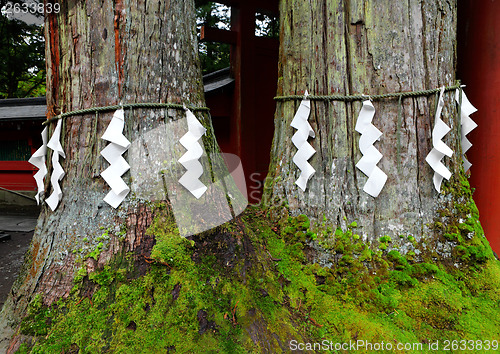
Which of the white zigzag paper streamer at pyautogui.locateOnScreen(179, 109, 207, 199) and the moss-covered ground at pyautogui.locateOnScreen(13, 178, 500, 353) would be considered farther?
the white zigzag paper streamer at pyautogui.locateOnScreen(179, 109, 207, 199)

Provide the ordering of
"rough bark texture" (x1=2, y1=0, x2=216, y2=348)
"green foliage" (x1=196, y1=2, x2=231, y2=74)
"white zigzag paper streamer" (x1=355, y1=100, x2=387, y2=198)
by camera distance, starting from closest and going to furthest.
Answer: "rough bark texture" (x1=2, y1=0, x2=216, y2=348) < "white zigzag paper streamer" (x1=355, y1=100, x2=387, y2=198) < "green foliage" (x1=196, y1=2, x2=231, y2=74)

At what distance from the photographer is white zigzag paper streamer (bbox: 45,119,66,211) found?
1617mm

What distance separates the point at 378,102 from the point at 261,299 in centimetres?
113

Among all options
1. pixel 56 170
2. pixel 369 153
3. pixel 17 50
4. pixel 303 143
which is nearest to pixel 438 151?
pixel 369 153

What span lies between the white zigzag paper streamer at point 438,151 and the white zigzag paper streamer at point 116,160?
148 centimetres

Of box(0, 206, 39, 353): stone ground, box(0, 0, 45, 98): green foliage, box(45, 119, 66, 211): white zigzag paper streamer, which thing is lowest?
box(0, 206, 39, 353): stone ground

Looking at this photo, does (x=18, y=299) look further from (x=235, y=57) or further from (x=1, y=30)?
(x=1, y=30)

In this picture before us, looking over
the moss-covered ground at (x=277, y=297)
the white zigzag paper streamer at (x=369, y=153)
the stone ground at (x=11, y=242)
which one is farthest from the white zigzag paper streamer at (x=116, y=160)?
the white zigzag paper streamer at (x=369, y=153)

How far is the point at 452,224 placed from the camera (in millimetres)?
1702

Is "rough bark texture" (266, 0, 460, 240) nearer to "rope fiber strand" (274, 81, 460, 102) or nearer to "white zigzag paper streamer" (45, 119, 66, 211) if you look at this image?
"rope fiber strand" (274, 81, 460, 102)

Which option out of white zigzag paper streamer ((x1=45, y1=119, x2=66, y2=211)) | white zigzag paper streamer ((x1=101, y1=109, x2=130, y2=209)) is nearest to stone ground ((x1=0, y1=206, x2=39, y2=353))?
white zigzag paper streamer ((x1=45, y1=119, x2=66, y2=211))

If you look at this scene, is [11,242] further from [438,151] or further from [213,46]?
[213,46]

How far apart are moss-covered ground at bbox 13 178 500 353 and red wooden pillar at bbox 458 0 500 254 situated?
1.16 m

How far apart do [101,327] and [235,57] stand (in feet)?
13.5
